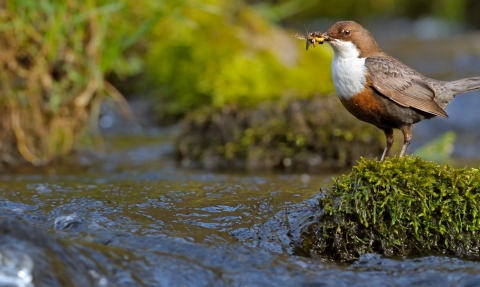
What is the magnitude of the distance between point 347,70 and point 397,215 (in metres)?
1.28

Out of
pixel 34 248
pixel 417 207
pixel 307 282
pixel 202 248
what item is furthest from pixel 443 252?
pixel 34 248

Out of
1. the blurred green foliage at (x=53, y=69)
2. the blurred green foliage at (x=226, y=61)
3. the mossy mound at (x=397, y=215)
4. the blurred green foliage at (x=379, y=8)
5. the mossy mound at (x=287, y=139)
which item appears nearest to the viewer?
the mossy mound at (x=397, y=215)

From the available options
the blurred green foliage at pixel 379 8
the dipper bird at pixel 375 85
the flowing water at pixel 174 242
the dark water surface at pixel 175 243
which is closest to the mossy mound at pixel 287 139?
the flowing water at pixel 174 242

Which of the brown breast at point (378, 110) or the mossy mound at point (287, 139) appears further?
the mossy mound at point (287, 139)

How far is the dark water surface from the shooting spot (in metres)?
3.08

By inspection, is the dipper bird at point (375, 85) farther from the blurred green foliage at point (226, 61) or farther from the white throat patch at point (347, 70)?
the blurred green foliage at point (226, 61)

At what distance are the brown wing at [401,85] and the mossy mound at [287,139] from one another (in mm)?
2128

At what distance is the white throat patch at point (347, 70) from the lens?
4395 mm

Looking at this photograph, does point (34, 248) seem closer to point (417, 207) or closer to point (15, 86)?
point (417, 207)

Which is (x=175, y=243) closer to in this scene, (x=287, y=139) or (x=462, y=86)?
(x=462, y=86)

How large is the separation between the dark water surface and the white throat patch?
717 millimetres

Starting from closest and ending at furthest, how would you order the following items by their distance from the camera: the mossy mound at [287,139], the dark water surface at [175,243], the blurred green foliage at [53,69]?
the dark water surface at [175,243] → the blurred green foliage at [53,69] → the mossy mound at [287,139]

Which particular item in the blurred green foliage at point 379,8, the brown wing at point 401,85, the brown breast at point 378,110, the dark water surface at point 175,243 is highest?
the blurred green foliage at point 379,8

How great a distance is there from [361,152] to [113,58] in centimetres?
258
